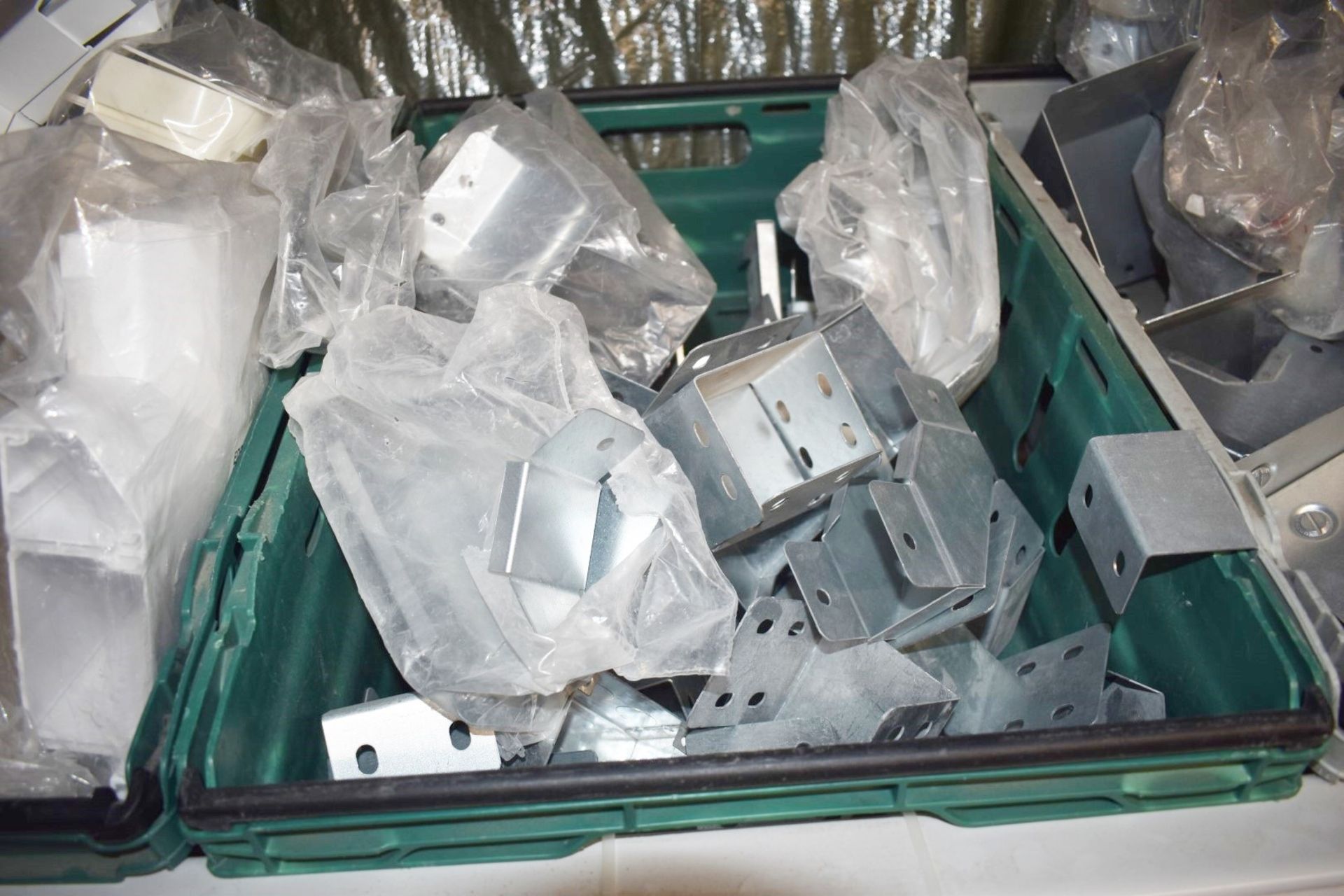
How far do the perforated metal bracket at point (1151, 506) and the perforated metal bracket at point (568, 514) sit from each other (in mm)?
343

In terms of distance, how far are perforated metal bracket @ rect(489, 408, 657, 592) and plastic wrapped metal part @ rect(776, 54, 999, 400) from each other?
0.36m

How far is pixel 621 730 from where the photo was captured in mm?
836

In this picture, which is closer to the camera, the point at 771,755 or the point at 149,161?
the point at 771,755

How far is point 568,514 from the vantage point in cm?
72

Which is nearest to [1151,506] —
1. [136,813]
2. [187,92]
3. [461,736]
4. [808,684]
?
[808,684]

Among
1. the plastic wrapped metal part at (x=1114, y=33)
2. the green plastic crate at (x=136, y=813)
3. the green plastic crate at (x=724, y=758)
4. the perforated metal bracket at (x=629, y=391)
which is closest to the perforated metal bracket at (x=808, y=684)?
the green plastic crate at (x=724, y=758)

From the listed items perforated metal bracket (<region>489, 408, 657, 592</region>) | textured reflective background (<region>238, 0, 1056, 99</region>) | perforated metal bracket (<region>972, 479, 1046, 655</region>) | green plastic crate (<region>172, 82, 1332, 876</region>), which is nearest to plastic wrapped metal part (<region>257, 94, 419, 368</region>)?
green plastic crate (<region>172, 82, 1332, 876</region>)

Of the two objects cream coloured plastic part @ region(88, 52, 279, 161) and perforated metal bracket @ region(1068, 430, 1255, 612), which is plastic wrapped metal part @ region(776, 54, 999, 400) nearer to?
perforated metal bracket @ region(1068, 430, 1255, 612)

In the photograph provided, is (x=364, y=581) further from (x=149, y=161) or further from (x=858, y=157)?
(x=858, y=157)

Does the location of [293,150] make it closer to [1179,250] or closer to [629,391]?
[629,391]

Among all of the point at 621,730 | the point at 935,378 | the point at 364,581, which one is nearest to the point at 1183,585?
the point at 935,378

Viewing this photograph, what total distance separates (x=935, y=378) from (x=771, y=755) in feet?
1.53

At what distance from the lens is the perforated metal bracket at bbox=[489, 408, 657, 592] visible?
2.23ft

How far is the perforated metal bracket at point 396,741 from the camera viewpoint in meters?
0.72
